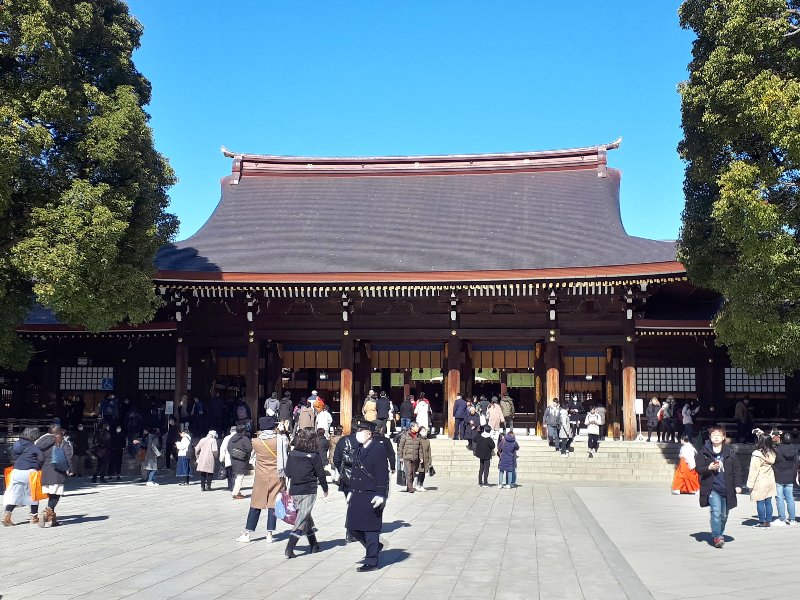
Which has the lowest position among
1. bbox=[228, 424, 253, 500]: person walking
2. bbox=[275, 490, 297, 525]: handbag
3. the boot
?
the boot

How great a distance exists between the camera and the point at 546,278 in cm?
2314

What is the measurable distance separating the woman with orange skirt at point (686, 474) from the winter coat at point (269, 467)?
10124 millimetres

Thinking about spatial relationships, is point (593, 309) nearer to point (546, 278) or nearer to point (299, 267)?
point (546, 278)

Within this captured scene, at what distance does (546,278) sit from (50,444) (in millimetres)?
14633

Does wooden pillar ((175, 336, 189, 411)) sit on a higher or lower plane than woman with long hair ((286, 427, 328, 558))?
higher

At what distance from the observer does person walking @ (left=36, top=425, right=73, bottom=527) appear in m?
12.4

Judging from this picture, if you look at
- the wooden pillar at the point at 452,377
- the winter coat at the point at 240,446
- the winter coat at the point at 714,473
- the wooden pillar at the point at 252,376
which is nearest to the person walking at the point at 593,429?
the wooden pillar at the point at 452,377

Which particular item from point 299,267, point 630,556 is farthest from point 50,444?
point 299,267

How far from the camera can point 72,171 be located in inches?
687

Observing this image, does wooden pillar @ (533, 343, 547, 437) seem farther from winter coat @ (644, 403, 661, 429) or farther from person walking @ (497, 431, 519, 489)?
person walking @ (497, 431, 519, 489)

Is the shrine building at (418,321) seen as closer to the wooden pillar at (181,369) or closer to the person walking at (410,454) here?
Answer: the wooden pillar at (181,369)

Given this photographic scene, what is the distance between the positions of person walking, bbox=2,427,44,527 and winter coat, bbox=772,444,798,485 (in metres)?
11.6

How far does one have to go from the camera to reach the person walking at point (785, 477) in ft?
42.4

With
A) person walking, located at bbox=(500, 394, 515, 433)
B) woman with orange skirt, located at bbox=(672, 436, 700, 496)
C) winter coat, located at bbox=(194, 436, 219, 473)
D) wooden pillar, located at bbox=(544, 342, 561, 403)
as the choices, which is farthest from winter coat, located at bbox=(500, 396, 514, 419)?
winter coat, located at bbox=(194, 436, 219, 473)
